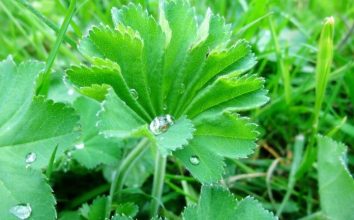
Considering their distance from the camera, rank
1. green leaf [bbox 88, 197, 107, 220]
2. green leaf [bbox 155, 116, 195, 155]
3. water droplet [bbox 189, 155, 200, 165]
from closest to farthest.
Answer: green leaf [bbox 155, 116, 195, 155] → water droplet [bbox 189, 155, 200, 165] → green leaf [bbox 88, 197, 107, 220]

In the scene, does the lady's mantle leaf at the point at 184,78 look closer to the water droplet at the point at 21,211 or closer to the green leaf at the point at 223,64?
the green leaf at the point at 223,64

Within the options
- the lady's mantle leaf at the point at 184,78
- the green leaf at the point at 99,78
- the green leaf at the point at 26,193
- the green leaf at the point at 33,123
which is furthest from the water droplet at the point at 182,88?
the green leaf at the point at 26,193

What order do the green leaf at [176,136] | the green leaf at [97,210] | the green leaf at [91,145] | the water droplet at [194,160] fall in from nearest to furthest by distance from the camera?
the green leaf at [176,136]
the water droplet at [194,160]
the green leaf at [97,210]
the green leaf at [91,145]

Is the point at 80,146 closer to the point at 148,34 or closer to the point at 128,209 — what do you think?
the point at 128,209

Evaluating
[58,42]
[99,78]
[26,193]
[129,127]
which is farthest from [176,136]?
[58,42]

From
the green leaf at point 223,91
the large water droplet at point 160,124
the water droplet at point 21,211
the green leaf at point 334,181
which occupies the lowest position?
the green leaf at point 334,181

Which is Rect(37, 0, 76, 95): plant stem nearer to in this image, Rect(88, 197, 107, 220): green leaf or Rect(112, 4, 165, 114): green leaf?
Rect(112, 4, 165, 114): green leaf

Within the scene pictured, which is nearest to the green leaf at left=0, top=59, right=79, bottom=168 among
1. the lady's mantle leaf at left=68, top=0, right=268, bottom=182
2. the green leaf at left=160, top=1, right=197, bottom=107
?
the lady's mantle leaf at left=68, top=0, right=268, bottom=182
